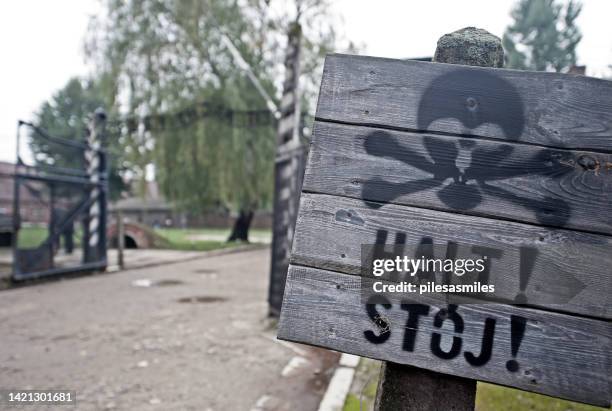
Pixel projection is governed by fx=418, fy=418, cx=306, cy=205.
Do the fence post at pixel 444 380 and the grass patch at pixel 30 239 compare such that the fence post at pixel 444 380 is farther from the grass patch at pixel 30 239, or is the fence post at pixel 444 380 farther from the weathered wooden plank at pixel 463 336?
the grass patch at pixel 30 239

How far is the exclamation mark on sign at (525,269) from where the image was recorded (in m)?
1.25

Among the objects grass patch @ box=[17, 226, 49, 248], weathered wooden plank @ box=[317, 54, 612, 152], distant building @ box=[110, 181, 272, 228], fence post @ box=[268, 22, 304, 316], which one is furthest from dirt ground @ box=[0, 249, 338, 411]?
distant building @ box=[110, 181, 272, 228]

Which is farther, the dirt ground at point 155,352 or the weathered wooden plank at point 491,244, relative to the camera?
the dirt ground at point 155,352

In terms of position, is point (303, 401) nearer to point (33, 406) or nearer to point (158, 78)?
point (33, 406)

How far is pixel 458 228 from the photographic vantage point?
1.32 metres

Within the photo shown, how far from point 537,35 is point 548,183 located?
21.7 m

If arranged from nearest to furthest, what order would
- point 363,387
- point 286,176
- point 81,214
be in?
point 363,387 → point 286,176 → point 81,214

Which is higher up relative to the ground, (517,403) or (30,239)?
(517,403)

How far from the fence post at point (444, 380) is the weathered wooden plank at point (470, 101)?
0.14m

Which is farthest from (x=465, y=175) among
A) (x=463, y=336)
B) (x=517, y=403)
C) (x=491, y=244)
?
(x=517, y=403)

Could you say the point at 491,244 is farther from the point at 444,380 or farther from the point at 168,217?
the point at 168,217

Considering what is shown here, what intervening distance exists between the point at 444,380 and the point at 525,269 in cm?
46

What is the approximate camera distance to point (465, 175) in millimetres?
1337

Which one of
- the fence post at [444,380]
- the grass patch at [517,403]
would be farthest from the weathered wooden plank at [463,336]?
the grass patch at [517,403]
